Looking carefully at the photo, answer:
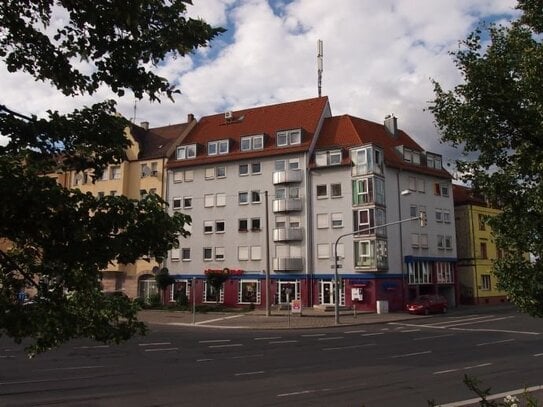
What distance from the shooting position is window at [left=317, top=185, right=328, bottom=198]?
4872 cm

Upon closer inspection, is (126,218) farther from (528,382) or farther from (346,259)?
(346,259)

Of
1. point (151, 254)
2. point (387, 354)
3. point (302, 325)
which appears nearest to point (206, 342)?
Result: point (387, 354)

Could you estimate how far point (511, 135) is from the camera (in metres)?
7.43

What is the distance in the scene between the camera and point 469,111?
762 cm

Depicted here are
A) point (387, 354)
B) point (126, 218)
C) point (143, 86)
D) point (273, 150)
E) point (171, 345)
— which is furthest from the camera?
point (273, 150)

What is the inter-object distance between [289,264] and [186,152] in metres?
15.8

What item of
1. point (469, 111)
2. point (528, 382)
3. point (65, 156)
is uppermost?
point (469, 111)

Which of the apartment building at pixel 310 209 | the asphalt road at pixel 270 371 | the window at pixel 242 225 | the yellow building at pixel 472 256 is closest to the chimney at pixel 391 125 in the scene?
the apartment building at pixel 310 209

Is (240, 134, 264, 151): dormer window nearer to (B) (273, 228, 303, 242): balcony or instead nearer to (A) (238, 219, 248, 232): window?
(A) (238, 219, 248, 232): window

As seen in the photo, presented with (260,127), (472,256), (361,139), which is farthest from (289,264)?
(472,256)

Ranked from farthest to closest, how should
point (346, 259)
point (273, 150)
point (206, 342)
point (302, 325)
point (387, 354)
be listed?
point (273, 150)
point (346, 259)
point (302, 325)
point (206, 342)
point (387, 354)

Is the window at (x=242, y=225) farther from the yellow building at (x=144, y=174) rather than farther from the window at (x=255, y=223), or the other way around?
the yellow building at (x=144, y=174)

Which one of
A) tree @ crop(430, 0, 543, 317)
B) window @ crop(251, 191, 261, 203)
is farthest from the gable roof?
tree @ crop(430, 0, 543, 317)

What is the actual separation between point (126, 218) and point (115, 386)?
32.6 ft
